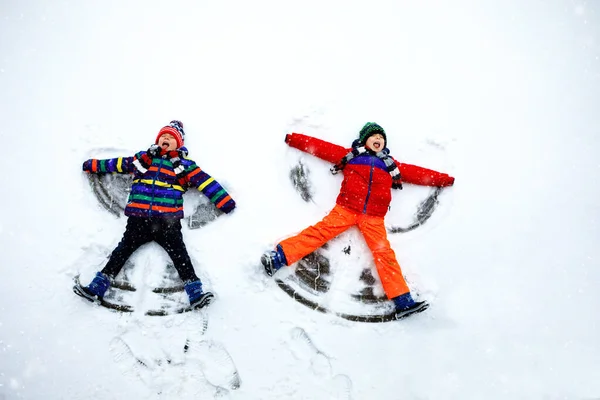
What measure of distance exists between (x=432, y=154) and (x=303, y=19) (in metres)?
1.63

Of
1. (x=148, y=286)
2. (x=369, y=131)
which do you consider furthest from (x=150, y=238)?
(x=369, y=131)

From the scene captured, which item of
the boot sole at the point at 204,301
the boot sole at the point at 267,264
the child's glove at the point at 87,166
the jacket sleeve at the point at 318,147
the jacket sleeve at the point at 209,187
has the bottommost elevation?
the boot sole at the point at 204,301

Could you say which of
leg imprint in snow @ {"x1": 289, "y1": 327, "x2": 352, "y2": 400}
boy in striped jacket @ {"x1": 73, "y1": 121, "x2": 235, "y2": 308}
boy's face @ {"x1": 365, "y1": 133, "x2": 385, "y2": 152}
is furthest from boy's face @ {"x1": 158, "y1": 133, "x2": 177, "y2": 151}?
leg imprint in snow @ {"x1": 289, "y1": 327, "x2": 352, "y2": 400}

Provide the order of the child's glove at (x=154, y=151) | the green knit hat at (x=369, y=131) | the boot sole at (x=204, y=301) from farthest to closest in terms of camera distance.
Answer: the green knit hat at (x=369, y=131)
the child's glove at (x=154, y=151)
the boot sole at (x=204, y=301)

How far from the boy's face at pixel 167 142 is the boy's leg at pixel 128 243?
0.58m

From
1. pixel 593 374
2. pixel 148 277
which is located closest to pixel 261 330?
pixel 148 277

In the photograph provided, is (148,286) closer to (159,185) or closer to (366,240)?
(159,185)

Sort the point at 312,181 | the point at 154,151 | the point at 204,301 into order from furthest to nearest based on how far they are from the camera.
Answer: the point at 312,181, the point at 154,151, the point at 204,301

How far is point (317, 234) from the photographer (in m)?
3.18

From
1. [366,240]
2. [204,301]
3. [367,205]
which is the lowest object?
[204,301]

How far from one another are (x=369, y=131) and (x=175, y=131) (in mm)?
1524

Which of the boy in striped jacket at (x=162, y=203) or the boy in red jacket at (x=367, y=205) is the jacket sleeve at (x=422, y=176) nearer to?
the boy in red jacket at (x=367, y=205)

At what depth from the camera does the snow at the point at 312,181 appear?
3.13m

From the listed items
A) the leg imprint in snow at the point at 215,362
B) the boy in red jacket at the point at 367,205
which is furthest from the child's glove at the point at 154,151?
the leg imprint in snow at the point at 215,362
